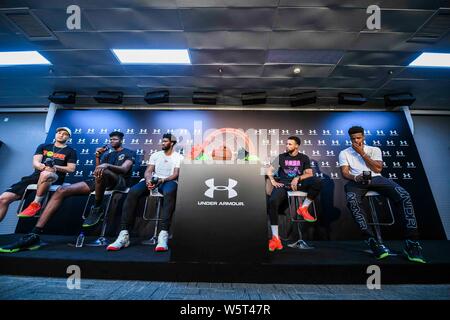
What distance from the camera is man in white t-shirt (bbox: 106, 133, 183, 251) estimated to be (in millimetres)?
2296

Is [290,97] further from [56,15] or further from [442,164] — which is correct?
[56,15]

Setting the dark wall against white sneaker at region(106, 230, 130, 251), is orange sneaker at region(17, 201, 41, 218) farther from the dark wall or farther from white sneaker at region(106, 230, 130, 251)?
the dark wall

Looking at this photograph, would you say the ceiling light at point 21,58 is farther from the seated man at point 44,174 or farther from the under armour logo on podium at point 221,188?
the under armour logo on podium at point 221,188

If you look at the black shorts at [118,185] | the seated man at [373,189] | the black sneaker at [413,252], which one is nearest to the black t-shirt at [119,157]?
the black shorts at [118,185]

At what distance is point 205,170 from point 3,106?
633 cm

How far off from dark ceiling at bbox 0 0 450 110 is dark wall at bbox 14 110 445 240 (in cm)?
42

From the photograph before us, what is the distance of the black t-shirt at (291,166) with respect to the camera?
3.00 metres

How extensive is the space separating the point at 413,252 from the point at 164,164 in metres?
3.12

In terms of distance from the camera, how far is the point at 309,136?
4.38 m

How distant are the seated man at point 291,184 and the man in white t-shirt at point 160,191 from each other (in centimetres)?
127

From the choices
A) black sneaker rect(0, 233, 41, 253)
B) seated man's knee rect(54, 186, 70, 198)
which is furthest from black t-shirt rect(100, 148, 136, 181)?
black sneaker rect(0, 233, 41, 253)

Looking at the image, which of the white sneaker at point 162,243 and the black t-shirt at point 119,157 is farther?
the black t-shirt at point 119,157

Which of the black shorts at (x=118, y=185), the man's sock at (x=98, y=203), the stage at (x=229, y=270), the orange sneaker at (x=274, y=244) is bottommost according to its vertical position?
the stage at (x=229, y=270)

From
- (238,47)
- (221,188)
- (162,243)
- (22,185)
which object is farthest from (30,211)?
(238,47)
